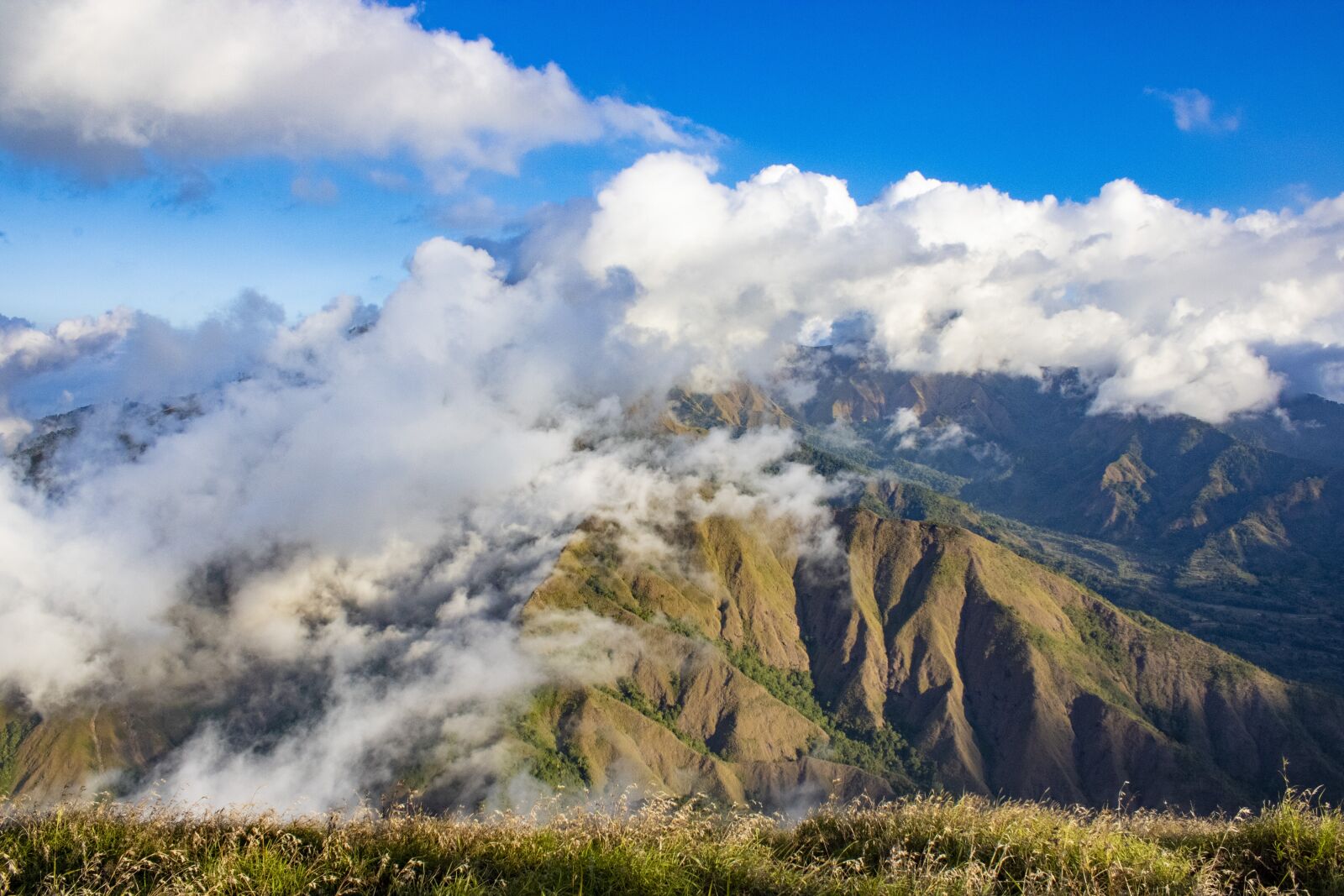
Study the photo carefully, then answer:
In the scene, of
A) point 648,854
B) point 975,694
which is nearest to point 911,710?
point 975,694

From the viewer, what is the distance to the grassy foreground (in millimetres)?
6473

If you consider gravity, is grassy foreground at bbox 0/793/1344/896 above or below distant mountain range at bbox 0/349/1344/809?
above

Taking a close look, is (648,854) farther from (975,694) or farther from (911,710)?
(975,694)

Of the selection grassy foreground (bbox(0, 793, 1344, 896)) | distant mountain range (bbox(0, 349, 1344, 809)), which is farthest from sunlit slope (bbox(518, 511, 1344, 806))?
grassy foreground (bbox(0, 793, 1344, 896))

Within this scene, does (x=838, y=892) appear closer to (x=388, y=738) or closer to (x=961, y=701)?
(x=388, y=738)

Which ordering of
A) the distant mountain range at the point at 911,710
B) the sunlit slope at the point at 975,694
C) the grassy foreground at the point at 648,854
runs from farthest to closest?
the sunlit slope at the point at 975,694 → the distant mountain range at the point at 911,710 → the grassy foreground at the point at 648,854

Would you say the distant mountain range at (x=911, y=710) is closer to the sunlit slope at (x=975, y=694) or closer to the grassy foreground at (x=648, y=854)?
the sunlit slope at (x=975, y=694)

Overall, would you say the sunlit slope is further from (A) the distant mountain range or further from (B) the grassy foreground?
(B) the grassy foreground

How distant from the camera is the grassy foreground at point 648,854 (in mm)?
6473

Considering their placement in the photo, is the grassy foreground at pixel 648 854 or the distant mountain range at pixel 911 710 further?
the distant mountain range at pixel 911 710

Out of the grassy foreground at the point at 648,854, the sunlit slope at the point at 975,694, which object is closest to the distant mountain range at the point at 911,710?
the sunlit slope at the point at 975,694

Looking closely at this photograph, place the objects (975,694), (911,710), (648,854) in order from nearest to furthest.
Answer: (648,854) → (975,694) → (911,710)

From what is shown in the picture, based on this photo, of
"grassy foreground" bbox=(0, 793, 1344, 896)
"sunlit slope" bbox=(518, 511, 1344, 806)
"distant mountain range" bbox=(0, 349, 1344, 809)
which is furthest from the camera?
"sunlit slope" bbox=(518, 511, 1344, 806)

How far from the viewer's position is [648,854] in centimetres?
690
